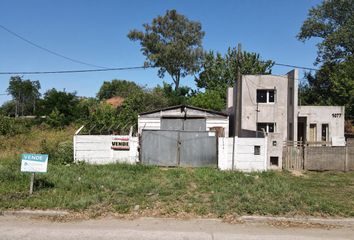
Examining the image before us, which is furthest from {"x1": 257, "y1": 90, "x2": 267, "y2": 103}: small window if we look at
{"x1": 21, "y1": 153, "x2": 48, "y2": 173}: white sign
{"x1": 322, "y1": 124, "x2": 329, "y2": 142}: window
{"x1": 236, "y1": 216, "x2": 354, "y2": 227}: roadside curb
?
{"x1": 21, "y1": 153, "x2": 48, "y2": 173}: white sign

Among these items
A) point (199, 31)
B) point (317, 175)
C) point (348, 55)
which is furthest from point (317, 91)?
point (317, 175)

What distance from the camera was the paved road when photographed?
6.40 m

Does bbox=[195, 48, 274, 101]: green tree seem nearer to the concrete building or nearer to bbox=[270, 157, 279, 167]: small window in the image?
the concrete building

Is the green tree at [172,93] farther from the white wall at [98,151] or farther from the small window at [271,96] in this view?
the white wall at [98,151]

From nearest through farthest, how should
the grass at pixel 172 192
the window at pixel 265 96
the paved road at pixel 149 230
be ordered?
the paved road at pixel 149 230 < the grass at pixel 172 192 < the window at pixel 265 96

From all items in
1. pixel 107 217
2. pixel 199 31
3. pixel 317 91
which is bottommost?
pixel 107 217

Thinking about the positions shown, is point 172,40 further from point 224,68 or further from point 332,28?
point 332,28

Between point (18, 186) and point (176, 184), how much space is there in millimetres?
4599

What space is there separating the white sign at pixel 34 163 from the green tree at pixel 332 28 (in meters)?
40.0

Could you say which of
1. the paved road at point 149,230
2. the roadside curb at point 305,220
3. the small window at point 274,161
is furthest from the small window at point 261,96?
the paved road at point 149,230

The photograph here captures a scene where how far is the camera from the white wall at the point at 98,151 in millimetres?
15234

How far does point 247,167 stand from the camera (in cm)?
1520

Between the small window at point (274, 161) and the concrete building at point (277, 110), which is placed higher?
the concrete building at point (277, 110)

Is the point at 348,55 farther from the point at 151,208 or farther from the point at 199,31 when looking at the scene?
the point at 151,208
